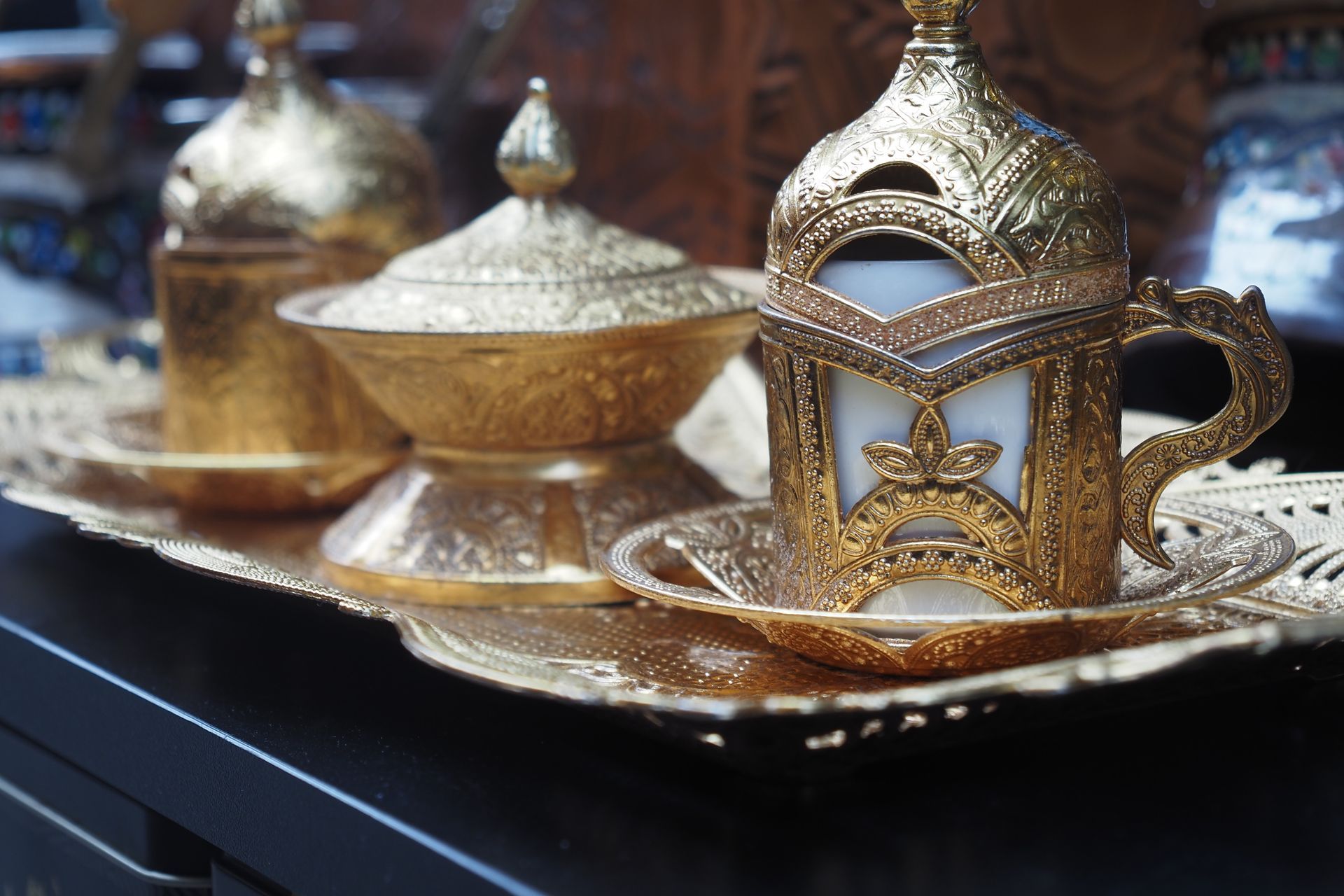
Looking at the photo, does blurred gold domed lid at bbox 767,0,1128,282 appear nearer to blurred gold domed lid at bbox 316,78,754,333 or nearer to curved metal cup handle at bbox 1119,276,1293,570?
curved metal cup handle at bbox 1119,276,1293,570

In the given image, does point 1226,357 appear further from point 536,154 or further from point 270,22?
point 270,22

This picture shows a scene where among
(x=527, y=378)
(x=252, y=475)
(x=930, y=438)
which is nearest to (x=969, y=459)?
(x=930, y=438)

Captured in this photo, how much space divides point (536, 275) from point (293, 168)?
0.81ft

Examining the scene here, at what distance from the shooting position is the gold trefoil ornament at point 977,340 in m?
0.52

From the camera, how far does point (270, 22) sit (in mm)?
909

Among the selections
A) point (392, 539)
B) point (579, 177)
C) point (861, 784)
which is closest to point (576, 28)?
point (579, 177)

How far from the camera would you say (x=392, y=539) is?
747 millimetres

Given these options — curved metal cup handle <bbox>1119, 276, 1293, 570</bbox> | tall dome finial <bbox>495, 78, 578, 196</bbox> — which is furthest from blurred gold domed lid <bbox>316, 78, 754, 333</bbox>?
curved metal cup handle <bbox>1119, 276, 1293, 570</bbox>

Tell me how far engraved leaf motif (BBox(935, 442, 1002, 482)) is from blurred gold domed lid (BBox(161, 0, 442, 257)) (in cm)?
48

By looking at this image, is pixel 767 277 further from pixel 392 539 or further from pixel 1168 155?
pixel 1168 155

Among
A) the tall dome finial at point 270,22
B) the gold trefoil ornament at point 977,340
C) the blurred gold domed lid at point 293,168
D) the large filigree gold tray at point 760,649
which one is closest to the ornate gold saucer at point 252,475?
the large filigree gold tray at point 760,649

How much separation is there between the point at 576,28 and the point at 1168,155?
52 cm

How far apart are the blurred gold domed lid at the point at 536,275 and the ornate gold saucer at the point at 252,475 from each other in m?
0.15

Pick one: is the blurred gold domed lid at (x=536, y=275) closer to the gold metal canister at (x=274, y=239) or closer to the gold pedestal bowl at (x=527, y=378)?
the gold pedestal bowl at (x=527, y=378)
